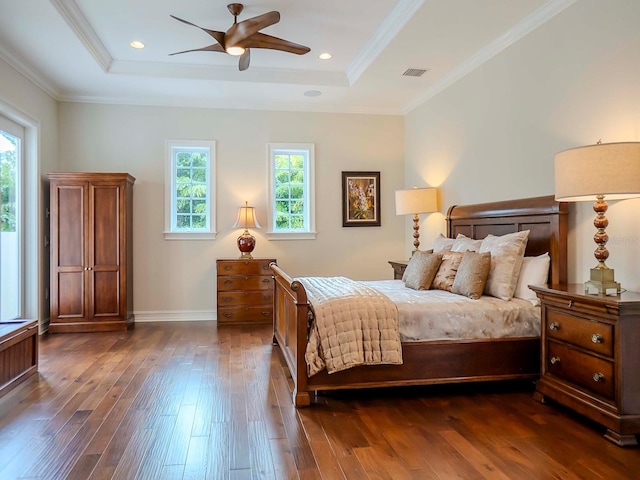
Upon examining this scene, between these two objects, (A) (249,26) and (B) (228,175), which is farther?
(B) (228,175)

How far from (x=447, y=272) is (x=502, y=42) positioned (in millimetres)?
2094

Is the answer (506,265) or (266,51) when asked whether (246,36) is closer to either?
(266,51)

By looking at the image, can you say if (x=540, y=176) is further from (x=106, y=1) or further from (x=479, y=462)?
(x=106, y=1)

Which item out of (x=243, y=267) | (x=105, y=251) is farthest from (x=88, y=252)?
(x=243, y=267)

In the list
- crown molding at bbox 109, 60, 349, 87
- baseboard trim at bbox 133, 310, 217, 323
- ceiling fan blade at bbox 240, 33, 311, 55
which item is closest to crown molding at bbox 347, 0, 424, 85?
crown molding at bbox 109, 60, 349, 87

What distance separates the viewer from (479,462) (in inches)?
85.0

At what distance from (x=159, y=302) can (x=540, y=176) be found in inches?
182

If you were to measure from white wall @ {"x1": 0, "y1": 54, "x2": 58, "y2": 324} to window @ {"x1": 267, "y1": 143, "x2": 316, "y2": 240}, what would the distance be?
2.63m

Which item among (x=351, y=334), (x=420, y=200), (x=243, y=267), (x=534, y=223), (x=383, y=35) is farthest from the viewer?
(x=243, y=267)

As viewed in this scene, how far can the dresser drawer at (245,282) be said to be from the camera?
5469 mm

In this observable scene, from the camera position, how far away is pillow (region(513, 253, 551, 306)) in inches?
127

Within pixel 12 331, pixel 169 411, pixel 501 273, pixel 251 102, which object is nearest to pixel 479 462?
pixel 501 273

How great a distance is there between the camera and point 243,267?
5.50 m

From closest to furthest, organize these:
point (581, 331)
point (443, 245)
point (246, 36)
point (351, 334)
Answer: point (581, 331) < point (351, 334) < point (246, 36) < point (443, 245)
